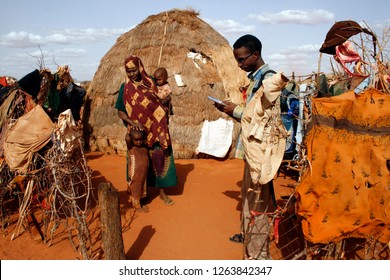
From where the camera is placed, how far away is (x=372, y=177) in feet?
8.37

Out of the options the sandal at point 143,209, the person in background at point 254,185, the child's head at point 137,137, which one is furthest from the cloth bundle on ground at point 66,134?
the person in background at point 254,185

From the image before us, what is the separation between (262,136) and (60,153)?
7.64 ft

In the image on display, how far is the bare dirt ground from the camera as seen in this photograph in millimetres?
3922

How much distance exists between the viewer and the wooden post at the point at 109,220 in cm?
330

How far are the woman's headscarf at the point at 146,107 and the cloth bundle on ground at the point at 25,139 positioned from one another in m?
1.12

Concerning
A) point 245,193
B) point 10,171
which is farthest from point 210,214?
point 10,171

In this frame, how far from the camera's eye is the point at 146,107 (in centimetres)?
482

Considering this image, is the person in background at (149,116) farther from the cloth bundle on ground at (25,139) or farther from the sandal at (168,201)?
the cloth bundle on ground at (25,139)

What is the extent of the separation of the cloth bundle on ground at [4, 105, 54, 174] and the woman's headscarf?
1.12 m

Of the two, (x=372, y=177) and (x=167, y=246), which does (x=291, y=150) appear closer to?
(x=167, y=246)

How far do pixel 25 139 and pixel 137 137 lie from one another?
1.33 metres

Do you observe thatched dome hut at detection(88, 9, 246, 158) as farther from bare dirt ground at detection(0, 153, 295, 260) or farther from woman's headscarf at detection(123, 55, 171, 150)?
woman's headscarf at detection(123, 55, 171, 150)

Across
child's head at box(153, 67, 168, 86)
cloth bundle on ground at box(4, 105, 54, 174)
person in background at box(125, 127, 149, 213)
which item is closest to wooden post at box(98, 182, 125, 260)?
cloth bundle on ground at box(4, 105, 54, 174)

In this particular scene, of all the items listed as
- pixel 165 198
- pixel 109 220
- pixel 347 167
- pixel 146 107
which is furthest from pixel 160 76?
pixel 347 167
